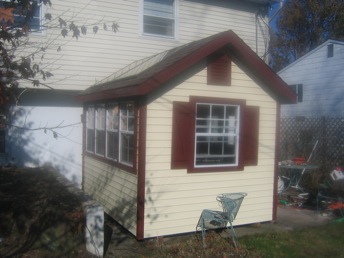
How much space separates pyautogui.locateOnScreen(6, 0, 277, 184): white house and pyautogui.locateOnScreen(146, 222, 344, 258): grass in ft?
17.4

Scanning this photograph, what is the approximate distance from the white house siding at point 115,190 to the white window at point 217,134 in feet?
4.89

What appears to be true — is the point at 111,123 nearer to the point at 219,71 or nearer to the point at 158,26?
the point at 219,71

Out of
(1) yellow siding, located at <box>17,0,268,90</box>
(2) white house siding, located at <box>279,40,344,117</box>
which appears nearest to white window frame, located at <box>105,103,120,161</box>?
(1) yellow siding, located at <box>17,0,268,90</box>

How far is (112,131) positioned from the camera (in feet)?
27.4

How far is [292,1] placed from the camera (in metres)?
30.0

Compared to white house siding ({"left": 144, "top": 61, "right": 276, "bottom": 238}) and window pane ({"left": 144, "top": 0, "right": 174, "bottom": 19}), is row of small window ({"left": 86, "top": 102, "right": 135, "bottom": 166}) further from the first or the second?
window pane ({"left": 144, "top": 0, "right": 174, "bottom": 19})

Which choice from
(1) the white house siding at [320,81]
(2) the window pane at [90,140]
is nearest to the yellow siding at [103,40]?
(2) the window pane at [90,140]

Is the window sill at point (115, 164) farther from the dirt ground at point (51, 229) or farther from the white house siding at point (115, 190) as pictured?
the dirt ground at point (51, 229)

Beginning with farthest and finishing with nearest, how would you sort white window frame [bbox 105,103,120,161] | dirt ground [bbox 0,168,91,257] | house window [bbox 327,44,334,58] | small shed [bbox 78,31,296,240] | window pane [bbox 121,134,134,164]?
house window [bbox 327,44,334,58], white window frame [bbox 105,103,120,161], window pane [bbox 121,134,134,164], small shed [bbox 78,31,296,240], dirt ground [bbox 0,168,91,257]

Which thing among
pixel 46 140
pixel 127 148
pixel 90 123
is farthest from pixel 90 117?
pixel 127 148

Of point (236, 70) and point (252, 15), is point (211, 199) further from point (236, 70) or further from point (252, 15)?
point (252, 15)

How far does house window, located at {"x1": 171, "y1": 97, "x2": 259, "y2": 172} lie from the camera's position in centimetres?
705

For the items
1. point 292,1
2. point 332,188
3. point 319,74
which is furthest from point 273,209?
point 292,1

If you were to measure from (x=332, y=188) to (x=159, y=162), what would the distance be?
18.4ft
